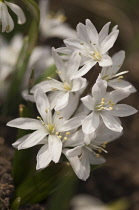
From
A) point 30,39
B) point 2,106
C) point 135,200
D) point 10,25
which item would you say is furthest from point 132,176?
point 10,25

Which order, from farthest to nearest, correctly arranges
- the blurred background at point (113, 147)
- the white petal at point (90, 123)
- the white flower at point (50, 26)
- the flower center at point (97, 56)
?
the white flower at point (50, 26), the blurred background at point (113, 147), the flower center at point (97, 56), the white petal at point (90, 123)

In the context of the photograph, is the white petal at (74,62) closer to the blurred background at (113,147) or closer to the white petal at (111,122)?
the white petal at (111,122)

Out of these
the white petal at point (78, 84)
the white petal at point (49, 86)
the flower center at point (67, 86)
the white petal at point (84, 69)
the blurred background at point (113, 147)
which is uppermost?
the white petal at point (84, 69)

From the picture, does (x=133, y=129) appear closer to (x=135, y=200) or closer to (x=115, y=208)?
(x=135, y=200)

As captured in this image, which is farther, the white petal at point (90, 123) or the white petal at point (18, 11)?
the white petal at point (18, 11)

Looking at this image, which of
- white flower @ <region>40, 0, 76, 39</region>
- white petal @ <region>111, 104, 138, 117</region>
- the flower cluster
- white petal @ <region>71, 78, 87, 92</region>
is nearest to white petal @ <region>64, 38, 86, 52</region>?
the flower cluster

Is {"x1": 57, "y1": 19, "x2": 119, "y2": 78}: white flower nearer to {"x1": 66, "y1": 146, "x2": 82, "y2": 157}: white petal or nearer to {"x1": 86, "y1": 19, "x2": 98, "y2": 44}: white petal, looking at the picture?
{"x1": 86, "y1": 19, "x2": 98, "y2": 44}: white petal

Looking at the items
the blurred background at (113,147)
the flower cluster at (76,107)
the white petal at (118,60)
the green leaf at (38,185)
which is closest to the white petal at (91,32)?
the flower cluster at (76,107)

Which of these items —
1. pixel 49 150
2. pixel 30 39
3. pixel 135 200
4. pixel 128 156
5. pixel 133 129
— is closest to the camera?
pixel 49 150
